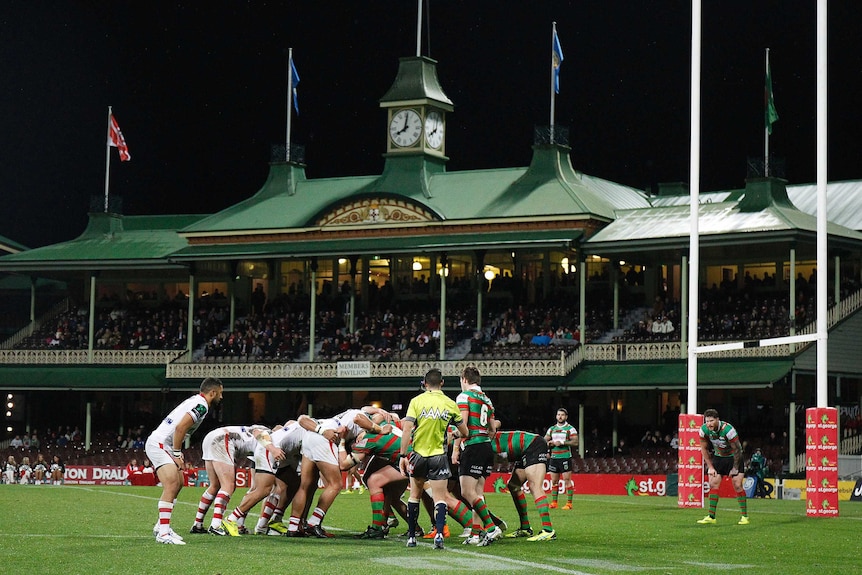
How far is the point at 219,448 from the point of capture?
789 inches

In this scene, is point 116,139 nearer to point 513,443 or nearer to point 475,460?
point 513,443

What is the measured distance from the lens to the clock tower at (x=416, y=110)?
56.2 m

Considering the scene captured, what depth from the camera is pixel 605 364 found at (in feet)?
159

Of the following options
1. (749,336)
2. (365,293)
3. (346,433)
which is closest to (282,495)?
(346,433)

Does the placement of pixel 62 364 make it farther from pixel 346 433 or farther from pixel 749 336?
pixel 346 433

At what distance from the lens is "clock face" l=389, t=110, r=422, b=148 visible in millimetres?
56562

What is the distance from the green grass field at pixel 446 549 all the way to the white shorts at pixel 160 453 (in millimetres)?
1057

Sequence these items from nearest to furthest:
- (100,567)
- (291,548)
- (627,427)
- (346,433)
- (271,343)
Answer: (100,567) < (291,548) < (346,433) < (627,427) < (271,343)

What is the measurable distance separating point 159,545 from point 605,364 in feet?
105

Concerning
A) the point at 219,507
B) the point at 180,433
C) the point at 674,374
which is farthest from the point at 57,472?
the point at 180,433

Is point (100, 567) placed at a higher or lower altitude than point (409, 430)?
lower

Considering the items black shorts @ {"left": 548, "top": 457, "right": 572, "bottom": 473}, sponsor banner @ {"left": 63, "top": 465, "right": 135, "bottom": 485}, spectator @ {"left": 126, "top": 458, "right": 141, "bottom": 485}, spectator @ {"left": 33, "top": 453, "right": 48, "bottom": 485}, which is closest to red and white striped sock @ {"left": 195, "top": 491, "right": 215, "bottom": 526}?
black shorts @ {"left": 548, "top": 457, "right": 572, "bottom": 473}

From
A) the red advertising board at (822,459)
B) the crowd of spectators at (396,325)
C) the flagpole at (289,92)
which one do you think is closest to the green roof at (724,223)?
the crowd of spectators at (396,325)

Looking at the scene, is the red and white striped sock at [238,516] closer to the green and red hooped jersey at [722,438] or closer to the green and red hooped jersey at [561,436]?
the green and red hooped jersey at [722,438]
